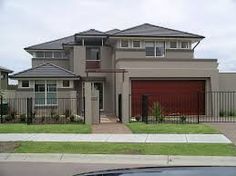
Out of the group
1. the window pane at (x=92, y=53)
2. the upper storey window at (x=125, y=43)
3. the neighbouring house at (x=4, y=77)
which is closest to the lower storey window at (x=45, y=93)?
the window pane at (x=92, y=53)

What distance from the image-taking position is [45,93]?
3694 cm

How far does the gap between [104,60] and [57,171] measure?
27.7 meters

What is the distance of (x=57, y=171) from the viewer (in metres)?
12.8

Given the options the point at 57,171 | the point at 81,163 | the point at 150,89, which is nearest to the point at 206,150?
the point at 81,163

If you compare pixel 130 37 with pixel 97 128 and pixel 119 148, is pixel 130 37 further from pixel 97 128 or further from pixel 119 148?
pixel 119 148

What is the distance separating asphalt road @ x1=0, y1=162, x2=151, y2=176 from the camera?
12.4 meters

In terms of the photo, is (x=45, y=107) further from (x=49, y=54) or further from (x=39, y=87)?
(x=49, y=54)

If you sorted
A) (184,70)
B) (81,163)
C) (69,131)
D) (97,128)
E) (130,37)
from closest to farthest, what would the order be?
1. (81,163)
2. (69,131)
3. (97,128)
4. (184,70)
5. (130,37)

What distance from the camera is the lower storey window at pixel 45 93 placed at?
3650cm

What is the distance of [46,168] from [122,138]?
6.18m

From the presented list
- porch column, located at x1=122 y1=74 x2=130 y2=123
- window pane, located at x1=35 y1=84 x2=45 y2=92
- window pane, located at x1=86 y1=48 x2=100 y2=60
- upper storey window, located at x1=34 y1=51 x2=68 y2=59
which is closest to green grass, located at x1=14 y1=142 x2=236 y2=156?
porch column, located at x1=122 y1=74 x2=130 y2=123

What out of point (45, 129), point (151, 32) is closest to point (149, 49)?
point (151, 32)

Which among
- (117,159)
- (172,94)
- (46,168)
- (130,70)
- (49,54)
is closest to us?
(46,168)

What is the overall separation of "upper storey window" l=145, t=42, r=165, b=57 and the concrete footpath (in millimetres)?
23562
